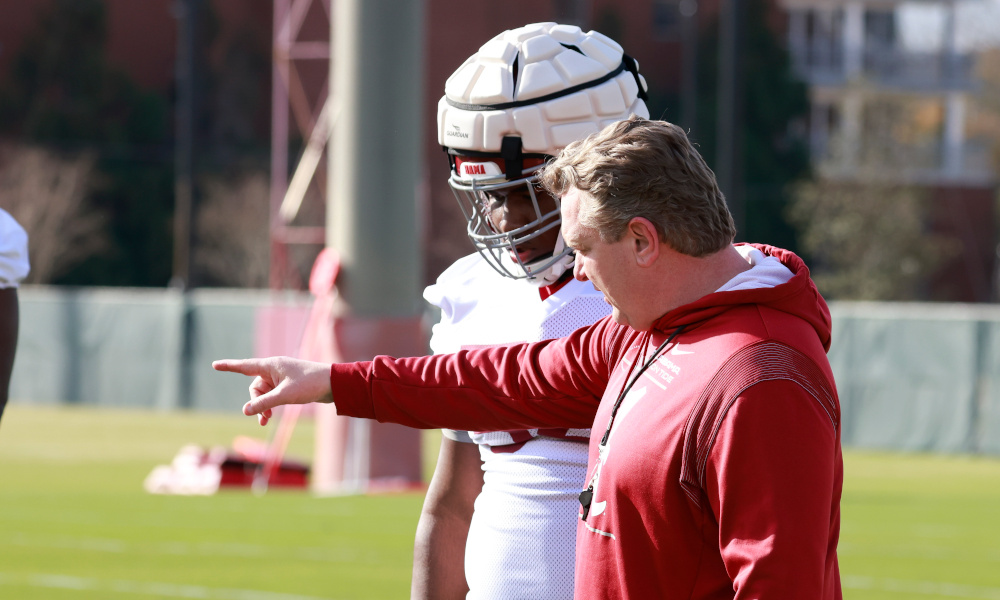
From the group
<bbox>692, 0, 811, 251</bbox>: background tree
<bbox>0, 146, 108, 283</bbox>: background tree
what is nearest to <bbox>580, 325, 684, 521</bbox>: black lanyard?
<bbox>0, 146, 108, 283</bbox>: background tree

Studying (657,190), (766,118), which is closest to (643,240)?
(657,190)

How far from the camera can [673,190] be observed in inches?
85.8

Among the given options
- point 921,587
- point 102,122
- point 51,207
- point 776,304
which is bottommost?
point 51,207

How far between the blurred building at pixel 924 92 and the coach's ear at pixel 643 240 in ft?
133

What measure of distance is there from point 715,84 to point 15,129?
18753 mm

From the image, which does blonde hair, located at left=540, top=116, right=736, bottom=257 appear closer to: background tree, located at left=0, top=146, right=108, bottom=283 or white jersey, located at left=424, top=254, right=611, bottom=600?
white jersey, located at left=424, top=254, right=611, bottom=600

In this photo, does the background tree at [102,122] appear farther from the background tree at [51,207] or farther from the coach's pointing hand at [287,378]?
the coach's pointing hand at [287,378]

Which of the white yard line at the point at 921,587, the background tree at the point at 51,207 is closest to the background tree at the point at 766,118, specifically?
the background tree at the point at 51,207

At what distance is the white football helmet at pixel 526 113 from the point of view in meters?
2.99

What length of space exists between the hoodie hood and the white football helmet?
0.74 meters

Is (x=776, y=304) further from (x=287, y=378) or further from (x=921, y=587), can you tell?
(x=921, y=587)

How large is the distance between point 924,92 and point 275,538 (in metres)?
43.1

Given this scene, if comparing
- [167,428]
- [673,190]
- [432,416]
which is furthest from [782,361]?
[167,428]

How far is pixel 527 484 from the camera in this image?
293 centimetres
